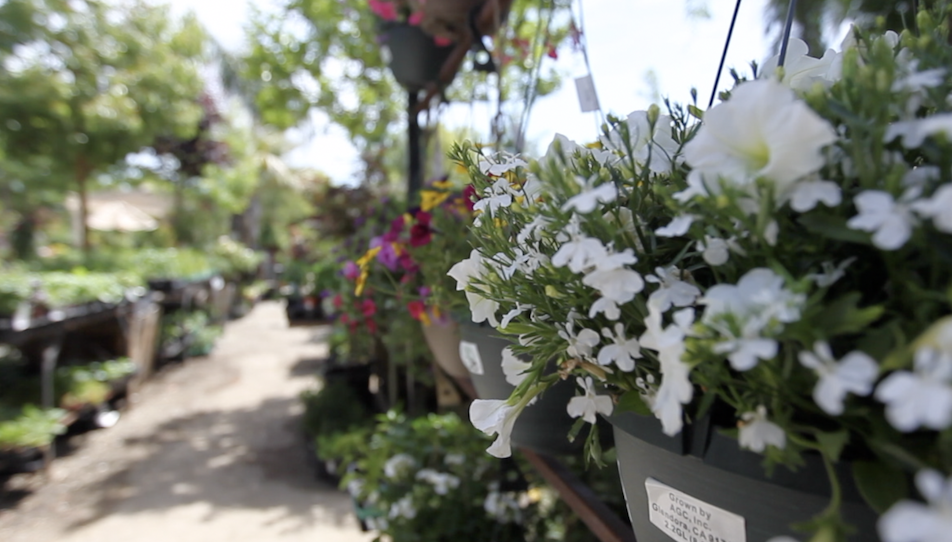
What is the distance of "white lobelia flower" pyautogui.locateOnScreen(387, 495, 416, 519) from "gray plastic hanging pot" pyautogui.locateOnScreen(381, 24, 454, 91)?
4.25 ft

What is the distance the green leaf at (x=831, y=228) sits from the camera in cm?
25

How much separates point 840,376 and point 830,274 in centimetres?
7

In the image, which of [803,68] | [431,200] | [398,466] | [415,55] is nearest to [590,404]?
[803,68]

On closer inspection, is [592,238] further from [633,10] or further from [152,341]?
[152,341]

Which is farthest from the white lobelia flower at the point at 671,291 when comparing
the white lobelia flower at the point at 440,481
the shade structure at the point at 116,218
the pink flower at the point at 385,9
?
the shade structure at the point at 116,218

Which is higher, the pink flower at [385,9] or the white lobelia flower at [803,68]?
the pink flower at [385,9]

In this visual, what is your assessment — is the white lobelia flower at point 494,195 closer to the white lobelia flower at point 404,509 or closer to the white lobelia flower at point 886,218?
the white lobelia flower at point 886,218

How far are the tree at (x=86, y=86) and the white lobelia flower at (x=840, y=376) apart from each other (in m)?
6.07

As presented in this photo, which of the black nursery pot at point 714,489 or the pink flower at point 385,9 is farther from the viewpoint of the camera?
the pink flower at point 385,9

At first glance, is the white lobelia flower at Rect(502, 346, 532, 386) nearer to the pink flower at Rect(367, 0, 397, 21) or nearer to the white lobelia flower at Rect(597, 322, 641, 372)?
the white lobelia flower at Rect(597, 322, 641, 372)

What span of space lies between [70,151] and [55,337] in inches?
101

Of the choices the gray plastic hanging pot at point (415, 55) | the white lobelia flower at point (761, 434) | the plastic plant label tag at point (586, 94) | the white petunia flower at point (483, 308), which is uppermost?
the gray plastic hanging pot at point (415, 55)

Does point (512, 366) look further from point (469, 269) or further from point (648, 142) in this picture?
point (648, 142)

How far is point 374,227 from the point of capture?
62.0 inches
